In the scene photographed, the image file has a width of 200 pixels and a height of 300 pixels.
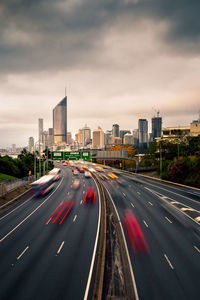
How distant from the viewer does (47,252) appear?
1555 centimetres

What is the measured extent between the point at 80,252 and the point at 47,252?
9.07ft

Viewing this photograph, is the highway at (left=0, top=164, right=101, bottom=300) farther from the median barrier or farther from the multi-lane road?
the median barrier

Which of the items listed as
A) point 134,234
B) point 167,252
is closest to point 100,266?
point 167,252

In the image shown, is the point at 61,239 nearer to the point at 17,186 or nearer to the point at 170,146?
the point at 17,186

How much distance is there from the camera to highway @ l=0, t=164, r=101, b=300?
37.6ft

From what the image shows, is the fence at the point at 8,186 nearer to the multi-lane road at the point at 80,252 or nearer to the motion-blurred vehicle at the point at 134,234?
the multi-lane road at the point at 80,252

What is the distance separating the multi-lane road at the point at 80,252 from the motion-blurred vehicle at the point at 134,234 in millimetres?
382

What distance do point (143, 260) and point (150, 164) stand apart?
255ft

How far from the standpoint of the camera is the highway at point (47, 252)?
451 inches

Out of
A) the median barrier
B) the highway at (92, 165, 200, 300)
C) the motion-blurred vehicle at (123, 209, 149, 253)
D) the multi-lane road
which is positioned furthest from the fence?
the motion-blurred vehicle at (123, 209, 149, 253)

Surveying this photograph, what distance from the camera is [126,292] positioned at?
11.1 meters

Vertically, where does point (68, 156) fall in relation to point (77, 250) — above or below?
above

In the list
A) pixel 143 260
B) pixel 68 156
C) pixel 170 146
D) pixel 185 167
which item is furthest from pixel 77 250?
pixel 170 146

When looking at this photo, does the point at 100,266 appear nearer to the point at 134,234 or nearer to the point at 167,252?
the point at 167,252
